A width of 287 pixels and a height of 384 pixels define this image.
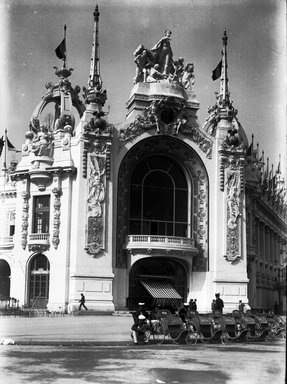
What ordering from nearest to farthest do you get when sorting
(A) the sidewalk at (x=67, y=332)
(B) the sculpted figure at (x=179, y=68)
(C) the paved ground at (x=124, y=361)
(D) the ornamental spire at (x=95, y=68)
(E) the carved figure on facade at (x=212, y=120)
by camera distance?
(C) the paved ground at (x=124, y=361) → (A) the sidewalk at (x=67, y=332) → (D) the ornamental spire at (x=95, y=68) → (B) the sculpted figure at (x=179, y=68) → (E) the carved figure on facade at (x=212, y=120)

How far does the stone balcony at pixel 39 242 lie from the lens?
50.5 metres

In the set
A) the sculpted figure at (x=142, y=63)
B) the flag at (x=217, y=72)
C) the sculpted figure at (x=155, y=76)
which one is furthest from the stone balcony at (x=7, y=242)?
the flag at (x=217, y=72)

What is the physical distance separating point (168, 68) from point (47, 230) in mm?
16925

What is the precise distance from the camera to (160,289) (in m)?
51.1

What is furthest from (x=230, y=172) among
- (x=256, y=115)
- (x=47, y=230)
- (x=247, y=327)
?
(x=247, y=327)

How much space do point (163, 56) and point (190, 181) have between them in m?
10.9

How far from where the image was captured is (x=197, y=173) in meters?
53.5

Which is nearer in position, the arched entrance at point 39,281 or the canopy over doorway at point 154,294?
the canopy over doorway at point 154,294

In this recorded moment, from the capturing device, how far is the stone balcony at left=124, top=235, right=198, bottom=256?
49.4 meters

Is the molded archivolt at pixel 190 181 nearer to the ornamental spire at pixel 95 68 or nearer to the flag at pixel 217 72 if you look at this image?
the ornamental spire at pixel 95 68

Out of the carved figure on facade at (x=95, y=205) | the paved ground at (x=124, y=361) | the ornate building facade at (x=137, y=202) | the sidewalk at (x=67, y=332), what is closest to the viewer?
the paved ground at (x=124, y=361)

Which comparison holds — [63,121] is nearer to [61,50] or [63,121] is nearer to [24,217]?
[61,50]

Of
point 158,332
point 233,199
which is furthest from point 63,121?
point 158,332

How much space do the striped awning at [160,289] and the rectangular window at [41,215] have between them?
29.7ft
